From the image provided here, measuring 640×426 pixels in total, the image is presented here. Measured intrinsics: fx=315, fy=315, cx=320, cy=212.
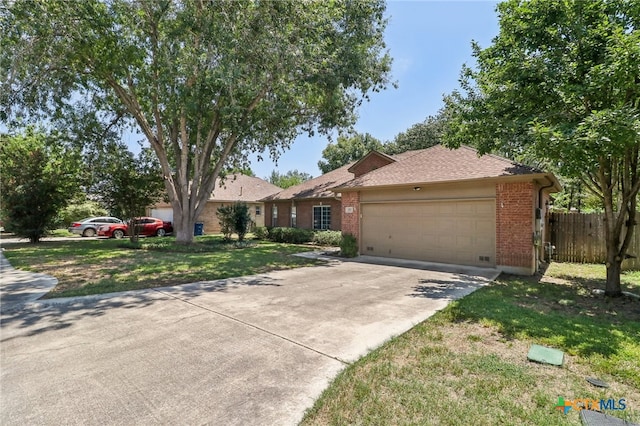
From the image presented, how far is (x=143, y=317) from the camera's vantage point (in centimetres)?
523

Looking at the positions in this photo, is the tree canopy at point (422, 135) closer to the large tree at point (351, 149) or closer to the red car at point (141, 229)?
the large tree at point (351, 149)

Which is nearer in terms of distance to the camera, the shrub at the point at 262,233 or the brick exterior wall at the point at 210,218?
the shrub at the point at 262,233

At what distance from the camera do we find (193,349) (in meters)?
3.97

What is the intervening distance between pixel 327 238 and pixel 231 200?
12.6m

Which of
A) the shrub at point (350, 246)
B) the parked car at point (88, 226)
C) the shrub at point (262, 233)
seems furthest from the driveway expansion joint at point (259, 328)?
the parked car at point (88, 226)

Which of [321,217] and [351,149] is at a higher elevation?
[351,149]

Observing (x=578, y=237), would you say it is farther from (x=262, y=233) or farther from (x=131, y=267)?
(x=262, y=233)

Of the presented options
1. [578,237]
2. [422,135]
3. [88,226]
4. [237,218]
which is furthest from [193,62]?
[422,135]

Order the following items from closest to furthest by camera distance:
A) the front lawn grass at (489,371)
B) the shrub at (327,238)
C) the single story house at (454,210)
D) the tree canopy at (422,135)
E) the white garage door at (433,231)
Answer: the front lawn grass at (489,371) < the single story house at (454,210) < the white garage door at (433,231) < the shrub at (327,238) < the tree canopy at (422,135)

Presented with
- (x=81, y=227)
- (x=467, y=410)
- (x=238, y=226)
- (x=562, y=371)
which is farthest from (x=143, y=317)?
(x=81, y=227)

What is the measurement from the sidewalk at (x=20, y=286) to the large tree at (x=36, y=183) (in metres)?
9.05

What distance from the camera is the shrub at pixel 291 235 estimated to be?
733 inches

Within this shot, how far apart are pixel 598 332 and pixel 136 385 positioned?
19.9 feet

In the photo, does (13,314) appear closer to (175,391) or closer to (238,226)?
(175,391)
